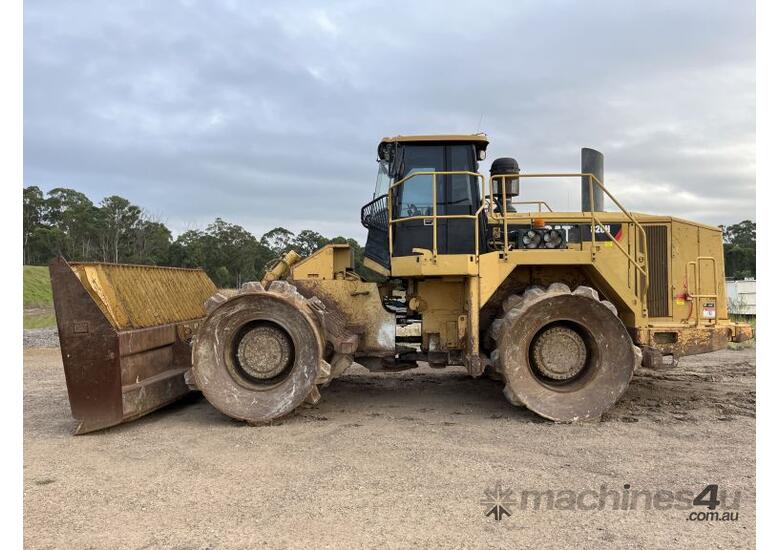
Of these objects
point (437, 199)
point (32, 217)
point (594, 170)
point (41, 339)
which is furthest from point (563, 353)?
point (32, 217)

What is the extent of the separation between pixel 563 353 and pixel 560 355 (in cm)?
4

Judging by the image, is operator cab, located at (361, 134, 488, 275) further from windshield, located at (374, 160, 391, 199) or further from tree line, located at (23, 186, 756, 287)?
tree line, located at (23, 186, 756, 287)

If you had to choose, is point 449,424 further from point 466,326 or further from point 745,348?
point 745,348

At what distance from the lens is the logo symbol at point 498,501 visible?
386 cm

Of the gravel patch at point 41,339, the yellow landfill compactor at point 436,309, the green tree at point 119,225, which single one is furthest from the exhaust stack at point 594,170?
the green tree at point 119,225

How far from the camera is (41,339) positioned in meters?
15.9

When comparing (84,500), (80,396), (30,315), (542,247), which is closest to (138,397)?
(80,396)

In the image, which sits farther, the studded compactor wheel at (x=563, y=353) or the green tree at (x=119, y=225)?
the green tree at (x=119, y=225)

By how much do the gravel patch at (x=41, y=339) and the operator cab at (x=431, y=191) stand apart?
39.2 ft

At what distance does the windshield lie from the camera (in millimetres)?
7308

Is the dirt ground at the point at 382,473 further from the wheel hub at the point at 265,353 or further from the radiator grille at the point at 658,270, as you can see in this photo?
the radiator grille at the point at 658,270

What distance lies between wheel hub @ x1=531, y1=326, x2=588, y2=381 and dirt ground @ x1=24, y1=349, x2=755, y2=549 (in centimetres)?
63

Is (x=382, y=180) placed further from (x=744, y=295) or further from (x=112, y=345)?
(x=744, y=295)

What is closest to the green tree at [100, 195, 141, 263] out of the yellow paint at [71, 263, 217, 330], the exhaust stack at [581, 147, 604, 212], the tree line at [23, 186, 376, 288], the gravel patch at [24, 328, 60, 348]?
the tree line at [23, 186, 376, 288]
